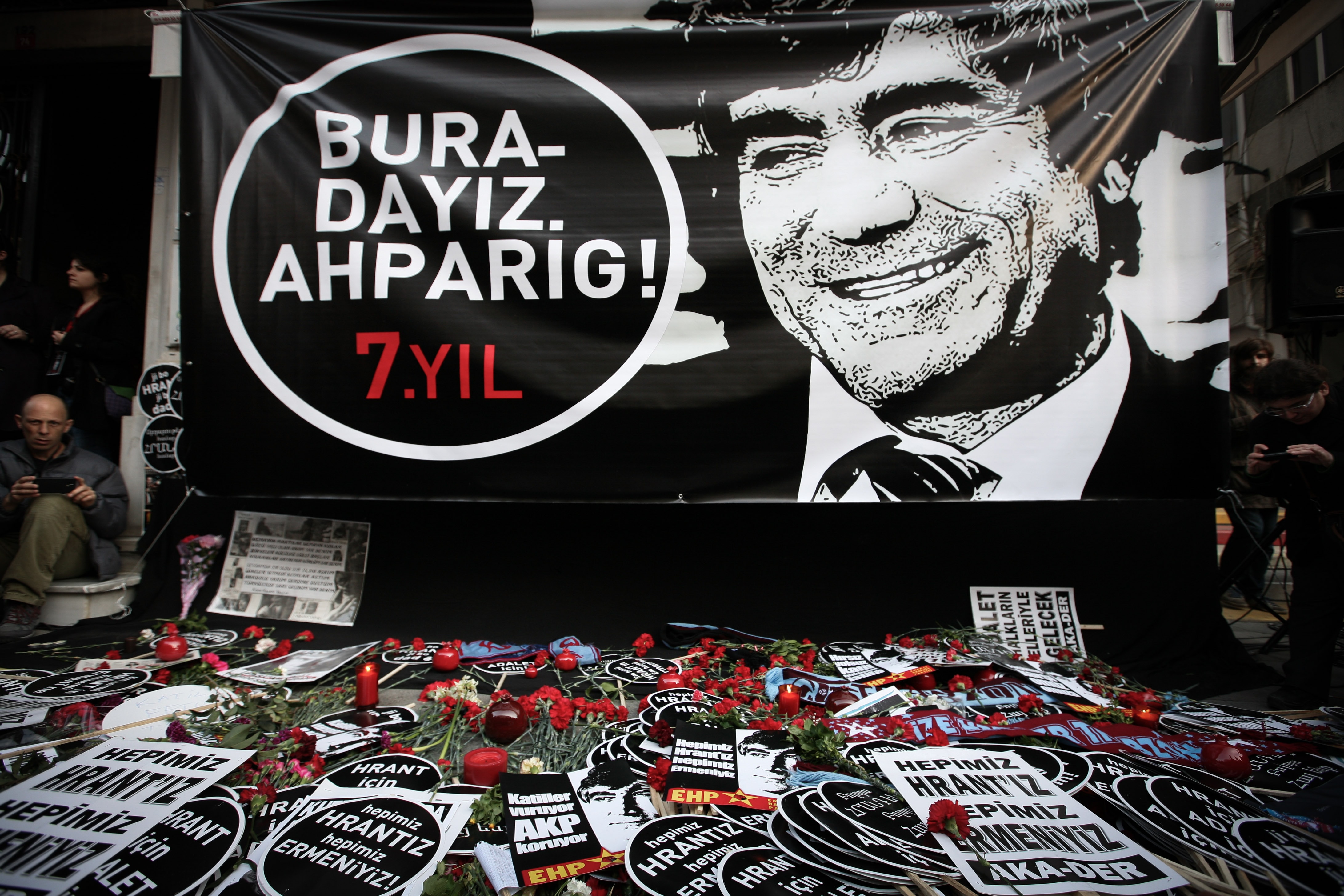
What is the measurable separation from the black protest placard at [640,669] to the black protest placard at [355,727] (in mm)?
762

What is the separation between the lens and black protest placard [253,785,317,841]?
1.42m

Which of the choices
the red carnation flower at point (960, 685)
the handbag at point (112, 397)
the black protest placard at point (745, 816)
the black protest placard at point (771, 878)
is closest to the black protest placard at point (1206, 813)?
the red carnation flower at point (960, 685)

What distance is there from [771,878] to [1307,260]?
332 cm

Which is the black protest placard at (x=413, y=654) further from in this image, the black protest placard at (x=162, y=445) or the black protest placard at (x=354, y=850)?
the black protest placard at (x=162, y=445)

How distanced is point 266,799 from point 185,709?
2.56 ft

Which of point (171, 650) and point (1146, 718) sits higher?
point (171, 650)

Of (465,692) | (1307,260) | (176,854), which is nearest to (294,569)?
(465,692)

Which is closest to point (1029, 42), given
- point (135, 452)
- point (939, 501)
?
point (939, 501)

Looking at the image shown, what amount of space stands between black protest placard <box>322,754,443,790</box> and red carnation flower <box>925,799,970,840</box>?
3.90ft

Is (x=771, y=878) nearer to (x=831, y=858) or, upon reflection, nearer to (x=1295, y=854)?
(x=831, y=858)

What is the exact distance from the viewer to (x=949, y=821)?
4.42 feet

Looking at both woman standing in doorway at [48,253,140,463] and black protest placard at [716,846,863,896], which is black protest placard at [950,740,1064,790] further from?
woman standing in doorway at [48,253,140,463]

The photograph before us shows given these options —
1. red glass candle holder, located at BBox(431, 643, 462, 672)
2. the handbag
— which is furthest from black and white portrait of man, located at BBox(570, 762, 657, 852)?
the handbag

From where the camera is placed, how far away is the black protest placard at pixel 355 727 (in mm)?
1789
